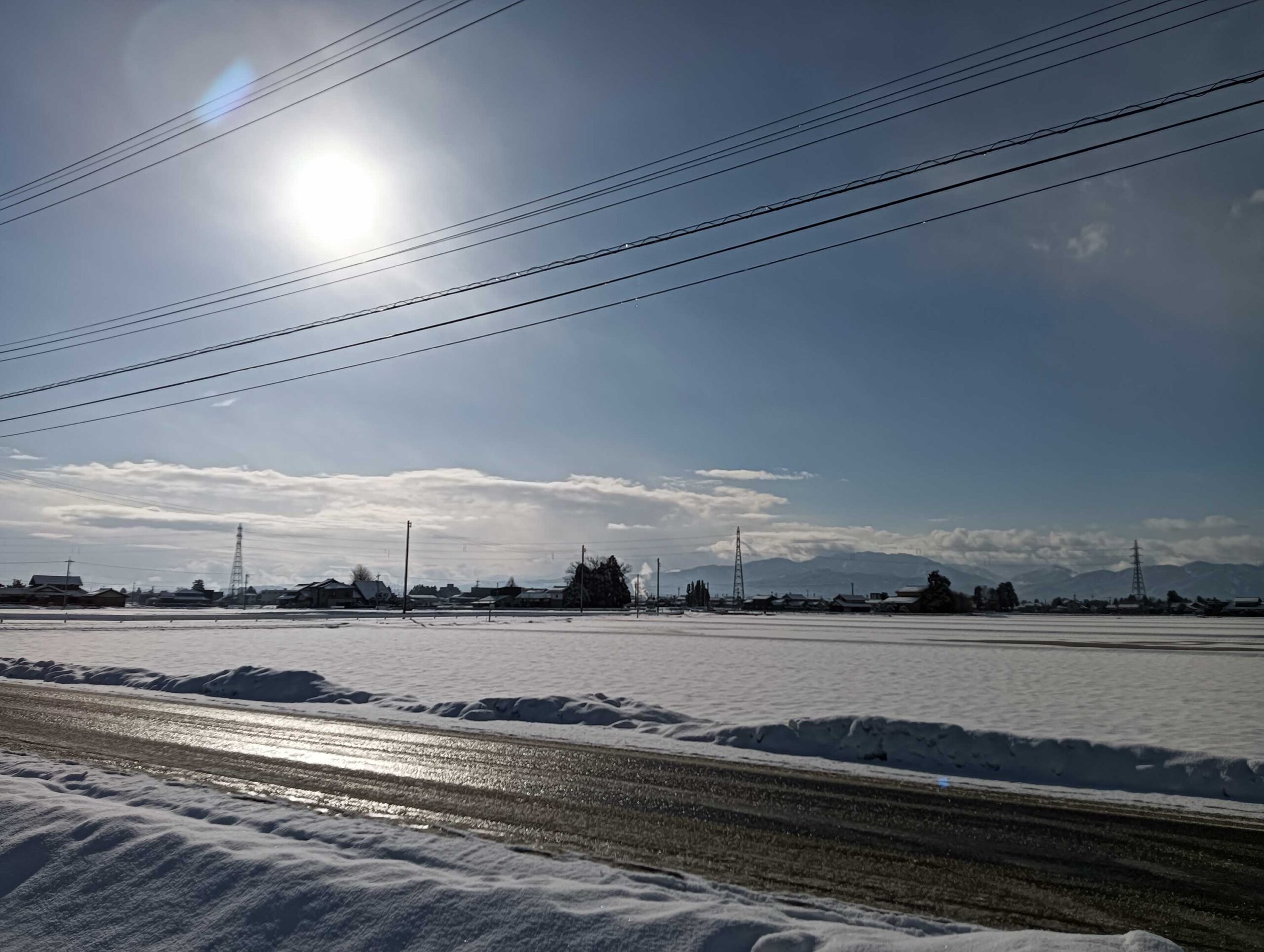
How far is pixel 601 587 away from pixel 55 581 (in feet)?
309

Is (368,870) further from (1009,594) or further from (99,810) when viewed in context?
(1009,594)

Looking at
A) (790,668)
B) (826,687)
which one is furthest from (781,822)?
(790,668)

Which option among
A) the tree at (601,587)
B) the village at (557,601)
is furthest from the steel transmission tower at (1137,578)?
the tree at (601,587)

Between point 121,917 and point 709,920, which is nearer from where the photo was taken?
point 709,920

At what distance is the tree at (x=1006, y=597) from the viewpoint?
16500 centimetres

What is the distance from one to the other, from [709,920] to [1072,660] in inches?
1075

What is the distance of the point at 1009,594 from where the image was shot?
17050cm

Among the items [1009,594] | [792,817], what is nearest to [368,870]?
[792,817]

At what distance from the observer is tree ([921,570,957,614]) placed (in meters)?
115

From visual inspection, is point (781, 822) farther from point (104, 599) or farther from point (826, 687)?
point (104, 599)

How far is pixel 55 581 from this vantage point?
123 metres

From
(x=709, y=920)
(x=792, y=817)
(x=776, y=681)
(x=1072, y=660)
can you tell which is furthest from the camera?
(x=1072, y=660)

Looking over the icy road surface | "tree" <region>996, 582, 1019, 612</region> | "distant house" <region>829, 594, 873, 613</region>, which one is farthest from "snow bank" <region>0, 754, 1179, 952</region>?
"tree" <region>996, 582, 1019, 612</region>

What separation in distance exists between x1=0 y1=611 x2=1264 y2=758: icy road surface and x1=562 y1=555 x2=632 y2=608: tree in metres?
83.8
